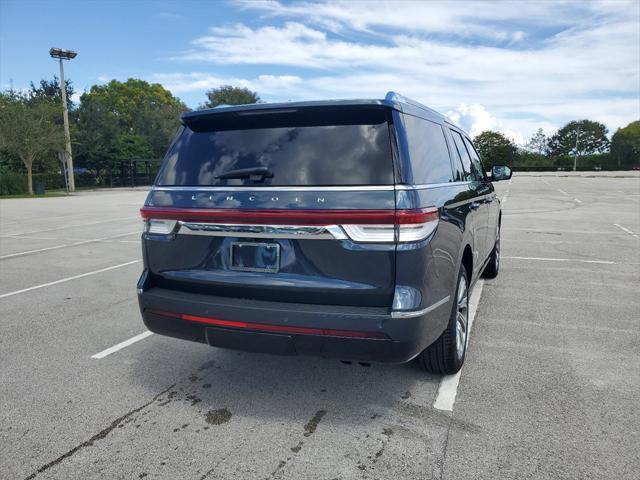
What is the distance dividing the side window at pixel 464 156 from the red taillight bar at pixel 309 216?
6.00 feet

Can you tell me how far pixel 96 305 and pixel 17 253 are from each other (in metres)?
5.08

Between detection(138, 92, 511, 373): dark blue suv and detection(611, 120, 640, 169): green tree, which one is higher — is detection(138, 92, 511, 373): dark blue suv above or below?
below

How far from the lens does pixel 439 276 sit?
10.2 feet

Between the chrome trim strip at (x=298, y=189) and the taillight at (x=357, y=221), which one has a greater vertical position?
the chrome trim strip at (x=298, y=189)

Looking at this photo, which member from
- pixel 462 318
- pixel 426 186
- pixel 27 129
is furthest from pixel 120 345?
pixel 27 129

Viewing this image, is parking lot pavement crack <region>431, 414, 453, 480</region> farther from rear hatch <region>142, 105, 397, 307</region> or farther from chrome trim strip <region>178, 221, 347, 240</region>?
chrome trim strip <region>178, 221, 347, 240</region>

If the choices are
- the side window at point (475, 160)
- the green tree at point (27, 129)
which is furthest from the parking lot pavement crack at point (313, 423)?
the green tree at point (27, 129)

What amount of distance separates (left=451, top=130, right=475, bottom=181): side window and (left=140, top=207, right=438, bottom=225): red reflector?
6.00 ft

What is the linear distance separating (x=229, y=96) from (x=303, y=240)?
71091mm

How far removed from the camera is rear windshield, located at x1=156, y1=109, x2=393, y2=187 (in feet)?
9.55

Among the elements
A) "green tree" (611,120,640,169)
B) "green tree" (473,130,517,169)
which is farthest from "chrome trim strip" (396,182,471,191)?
"green tree" (611,120,640,169)

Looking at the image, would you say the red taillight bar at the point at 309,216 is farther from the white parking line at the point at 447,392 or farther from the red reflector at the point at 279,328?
the white parking line at the point at 447,392

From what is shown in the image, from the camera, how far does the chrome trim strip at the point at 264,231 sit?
2.83 metres

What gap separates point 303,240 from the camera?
9.50 feet
